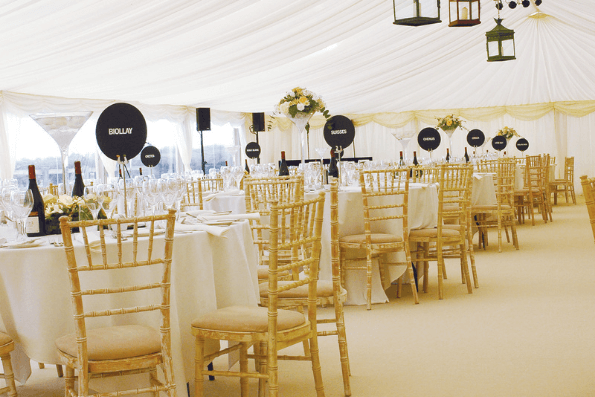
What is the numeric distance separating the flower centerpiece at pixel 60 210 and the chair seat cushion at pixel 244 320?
34.8 inches

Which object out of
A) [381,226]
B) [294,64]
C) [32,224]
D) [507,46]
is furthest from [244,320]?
[294,64]

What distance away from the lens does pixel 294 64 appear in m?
12.1

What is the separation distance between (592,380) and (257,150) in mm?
8433

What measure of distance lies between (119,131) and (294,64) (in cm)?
886

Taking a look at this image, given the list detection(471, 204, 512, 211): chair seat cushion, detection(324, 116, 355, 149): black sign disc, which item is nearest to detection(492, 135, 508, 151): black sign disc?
detection(471, 204, 512, 211): chair seat cushion

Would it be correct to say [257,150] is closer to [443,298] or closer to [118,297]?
[443,298]

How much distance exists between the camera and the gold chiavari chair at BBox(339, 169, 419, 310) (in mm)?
5426

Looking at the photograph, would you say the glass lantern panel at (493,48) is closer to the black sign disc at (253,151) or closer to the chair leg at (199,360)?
the black sign disc at (253,151)

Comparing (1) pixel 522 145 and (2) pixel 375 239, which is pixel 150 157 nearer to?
(2) pixel 375 239

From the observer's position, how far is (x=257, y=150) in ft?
37.4

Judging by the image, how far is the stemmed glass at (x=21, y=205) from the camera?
123 inches

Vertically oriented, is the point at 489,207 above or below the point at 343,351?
above

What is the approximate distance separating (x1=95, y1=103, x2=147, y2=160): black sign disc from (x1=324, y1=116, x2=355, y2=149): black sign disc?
148 inches

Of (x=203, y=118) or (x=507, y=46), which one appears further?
(x=203, y=118)
